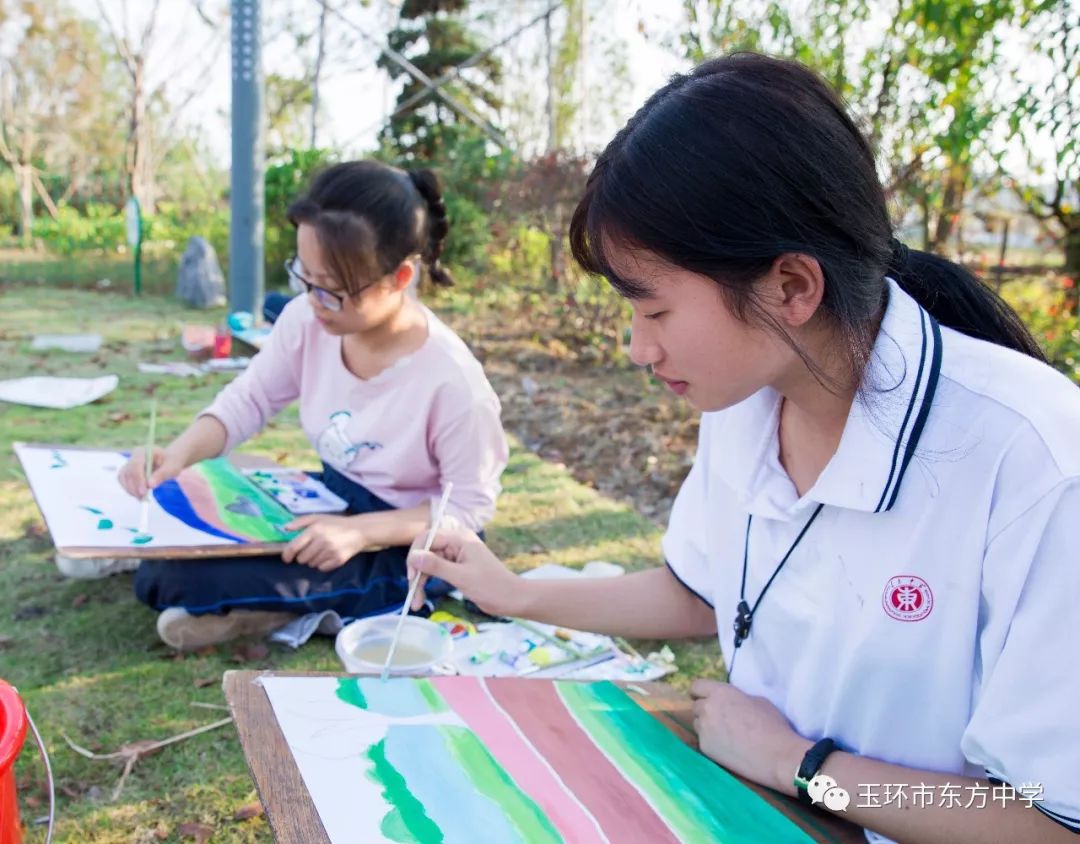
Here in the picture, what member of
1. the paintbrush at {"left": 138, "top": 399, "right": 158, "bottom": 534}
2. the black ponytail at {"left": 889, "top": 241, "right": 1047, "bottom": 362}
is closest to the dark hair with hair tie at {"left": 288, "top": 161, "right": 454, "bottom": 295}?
the paintbrush at {"left": 138, "top": 399, "right": 158, "bottom": 534}

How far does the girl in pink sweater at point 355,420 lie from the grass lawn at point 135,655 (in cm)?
15

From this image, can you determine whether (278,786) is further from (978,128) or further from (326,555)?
(978,128)

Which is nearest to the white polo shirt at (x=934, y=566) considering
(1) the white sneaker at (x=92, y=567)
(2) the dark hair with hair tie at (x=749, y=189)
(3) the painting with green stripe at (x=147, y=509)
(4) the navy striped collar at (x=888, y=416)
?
(4) the navy striped collar at (x=888, y=416)

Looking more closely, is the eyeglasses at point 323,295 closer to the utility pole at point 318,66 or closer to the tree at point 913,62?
the tree at point 913,62

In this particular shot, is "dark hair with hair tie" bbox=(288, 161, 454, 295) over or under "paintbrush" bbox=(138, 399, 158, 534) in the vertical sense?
over

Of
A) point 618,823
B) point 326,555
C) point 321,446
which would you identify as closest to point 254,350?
point 321,446

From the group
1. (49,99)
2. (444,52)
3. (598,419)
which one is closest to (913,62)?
(598,419)

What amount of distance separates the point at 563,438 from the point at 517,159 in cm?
384

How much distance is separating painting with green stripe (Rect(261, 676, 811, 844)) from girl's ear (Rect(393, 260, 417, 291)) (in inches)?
45.2

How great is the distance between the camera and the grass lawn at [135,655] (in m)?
1.72

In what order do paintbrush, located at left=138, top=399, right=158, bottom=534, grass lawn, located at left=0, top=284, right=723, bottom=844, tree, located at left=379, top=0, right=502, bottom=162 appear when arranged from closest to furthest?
grass lawn, located at left=0, top=284, right=723, bottom=844 < paintbrush, located at left=138, top=399, right=158, bottom=534 < tree, located at left=379, top=0, right=502, bottom=162

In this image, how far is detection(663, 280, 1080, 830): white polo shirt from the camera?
97cm

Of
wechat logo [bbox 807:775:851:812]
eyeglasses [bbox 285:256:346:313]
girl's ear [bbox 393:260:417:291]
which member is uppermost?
girl's ear [bbox 393:260:417:291]

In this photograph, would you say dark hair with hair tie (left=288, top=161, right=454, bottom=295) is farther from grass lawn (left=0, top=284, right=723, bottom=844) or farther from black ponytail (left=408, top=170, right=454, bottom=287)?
grass lawn (left=0, top=284, right=723, bottom=844)
